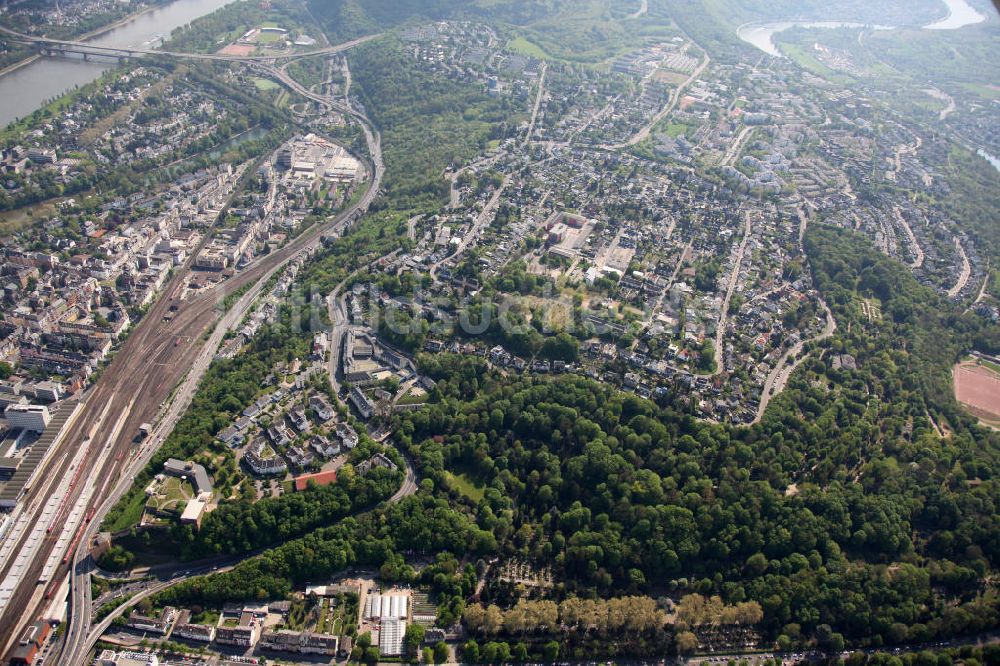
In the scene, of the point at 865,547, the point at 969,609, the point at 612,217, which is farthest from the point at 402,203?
the point at 969,609

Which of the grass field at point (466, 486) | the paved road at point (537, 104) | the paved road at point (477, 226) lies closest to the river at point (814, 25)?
the paved road at point (537, 104)

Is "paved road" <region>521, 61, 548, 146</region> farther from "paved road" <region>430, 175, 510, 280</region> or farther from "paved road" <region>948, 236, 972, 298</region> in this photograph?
"paved road" <region>948, 236, 972, 298</region>

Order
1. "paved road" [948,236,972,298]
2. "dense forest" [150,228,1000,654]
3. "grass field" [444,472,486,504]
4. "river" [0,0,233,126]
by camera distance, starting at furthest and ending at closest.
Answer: "river" [0,0,233,126] < "paved road" [948,236,972,298] < "grass field" [444,472,486,504] < "dense forest" [150,228,1000,654]

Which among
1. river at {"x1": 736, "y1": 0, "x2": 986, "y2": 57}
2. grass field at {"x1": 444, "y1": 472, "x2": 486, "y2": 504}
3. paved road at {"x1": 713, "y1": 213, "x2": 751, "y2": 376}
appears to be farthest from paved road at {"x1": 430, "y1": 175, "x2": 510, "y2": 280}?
river at {"x1": 736, "y1": 0, "x2": 986, "y2": 57}

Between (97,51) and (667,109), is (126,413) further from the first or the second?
(97,51)

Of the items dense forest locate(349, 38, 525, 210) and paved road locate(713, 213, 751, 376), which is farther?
dense forest locate(349, 38, 525, 210)

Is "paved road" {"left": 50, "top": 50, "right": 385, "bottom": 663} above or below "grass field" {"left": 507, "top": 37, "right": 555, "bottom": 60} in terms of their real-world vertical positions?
below

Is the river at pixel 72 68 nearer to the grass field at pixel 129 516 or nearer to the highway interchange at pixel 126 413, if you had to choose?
the highway interchange at pixel 126 413
